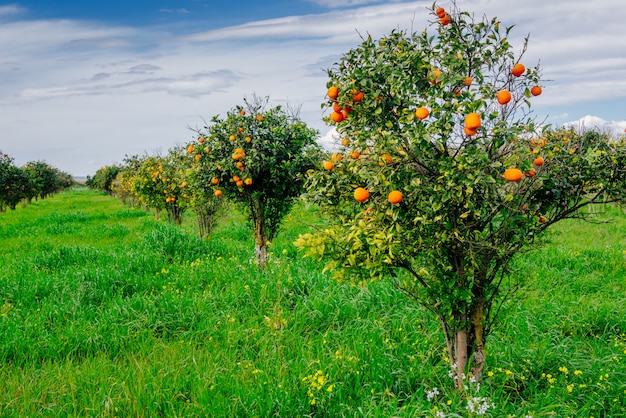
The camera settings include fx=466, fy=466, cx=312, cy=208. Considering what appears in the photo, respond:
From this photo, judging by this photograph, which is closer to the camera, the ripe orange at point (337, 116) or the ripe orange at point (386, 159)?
the ripe orange at point (386, 159)

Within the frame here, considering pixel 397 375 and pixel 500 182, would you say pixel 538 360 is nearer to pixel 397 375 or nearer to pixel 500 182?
pixel 397 375

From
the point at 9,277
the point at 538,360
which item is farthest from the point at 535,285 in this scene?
the point at 9,277

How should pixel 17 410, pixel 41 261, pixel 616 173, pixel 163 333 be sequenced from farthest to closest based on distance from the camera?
pixel 41 261 → pixel 163 333 → pixel 17 410 → pixel 616 173

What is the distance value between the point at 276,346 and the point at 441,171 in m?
2.97

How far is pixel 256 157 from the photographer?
23.7 feet

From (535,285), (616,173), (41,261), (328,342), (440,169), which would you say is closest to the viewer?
(440,169)

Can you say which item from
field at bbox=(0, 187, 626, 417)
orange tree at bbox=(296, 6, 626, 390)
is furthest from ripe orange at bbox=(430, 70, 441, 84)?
field at bbox=(0, 187, 626, 417)

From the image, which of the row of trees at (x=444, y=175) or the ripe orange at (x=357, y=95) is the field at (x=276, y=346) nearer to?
the row of trees at (x=444, y=175)

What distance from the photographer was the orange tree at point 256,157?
737cm

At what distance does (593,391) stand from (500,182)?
244 cm

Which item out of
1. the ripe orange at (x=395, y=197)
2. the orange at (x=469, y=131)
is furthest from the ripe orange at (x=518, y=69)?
the ripe orange at (x=395, y=197)

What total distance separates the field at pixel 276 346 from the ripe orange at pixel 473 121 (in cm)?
155

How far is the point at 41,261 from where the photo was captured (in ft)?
30.1

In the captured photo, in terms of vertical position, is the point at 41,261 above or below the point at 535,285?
above
